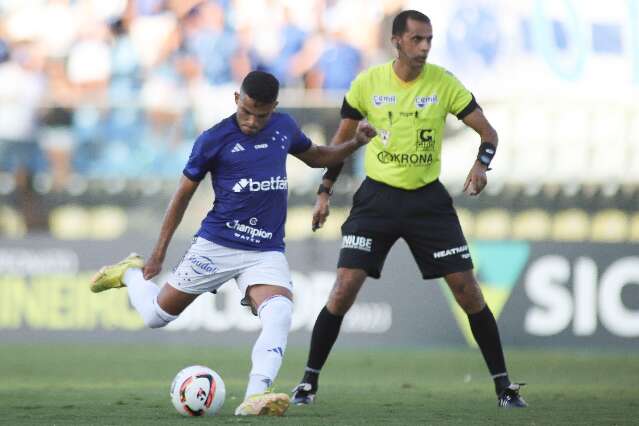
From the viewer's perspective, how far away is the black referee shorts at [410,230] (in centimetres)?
823

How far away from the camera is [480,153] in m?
8.08

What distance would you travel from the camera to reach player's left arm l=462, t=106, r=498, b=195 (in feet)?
25.8

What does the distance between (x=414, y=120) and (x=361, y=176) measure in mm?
6465

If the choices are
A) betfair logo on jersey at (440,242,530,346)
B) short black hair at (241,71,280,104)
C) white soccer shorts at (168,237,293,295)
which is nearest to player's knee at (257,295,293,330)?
white soccer shorts at (168,237,293,295)

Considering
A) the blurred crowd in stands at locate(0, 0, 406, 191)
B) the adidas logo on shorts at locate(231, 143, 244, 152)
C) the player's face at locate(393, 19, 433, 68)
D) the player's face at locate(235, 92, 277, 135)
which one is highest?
the blurred crowd in stands at locate(0, 0, 406, 191)

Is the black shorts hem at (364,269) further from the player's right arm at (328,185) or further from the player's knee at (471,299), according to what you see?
the player's knee at (471,299)

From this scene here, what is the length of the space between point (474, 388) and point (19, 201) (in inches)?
269

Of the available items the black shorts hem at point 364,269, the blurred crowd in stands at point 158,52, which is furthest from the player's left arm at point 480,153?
the blurred crowd in stands at point 158,52

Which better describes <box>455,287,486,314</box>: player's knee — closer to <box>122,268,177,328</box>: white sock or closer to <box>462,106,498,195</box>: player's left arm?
<box>462,106,498,195</box>: player's left arm

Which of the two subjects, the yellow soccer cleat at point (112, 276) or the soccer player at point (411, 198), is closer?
the soccer player at point (411, 198)

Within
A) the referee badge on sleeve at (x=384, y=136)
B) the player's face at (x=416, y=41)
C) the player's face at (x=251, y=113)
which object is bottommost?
the player's face at (x=251, y=113)

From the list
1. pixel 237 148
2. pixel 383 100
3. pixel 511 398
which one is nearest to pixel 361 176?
pixel 383 100

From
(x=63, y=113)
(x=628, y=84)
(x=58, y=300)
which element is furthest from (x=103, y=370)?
(x=628, y=84)

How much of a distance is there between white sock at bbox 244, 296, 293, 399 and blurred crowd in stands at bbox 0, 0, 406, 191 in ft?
25.8
